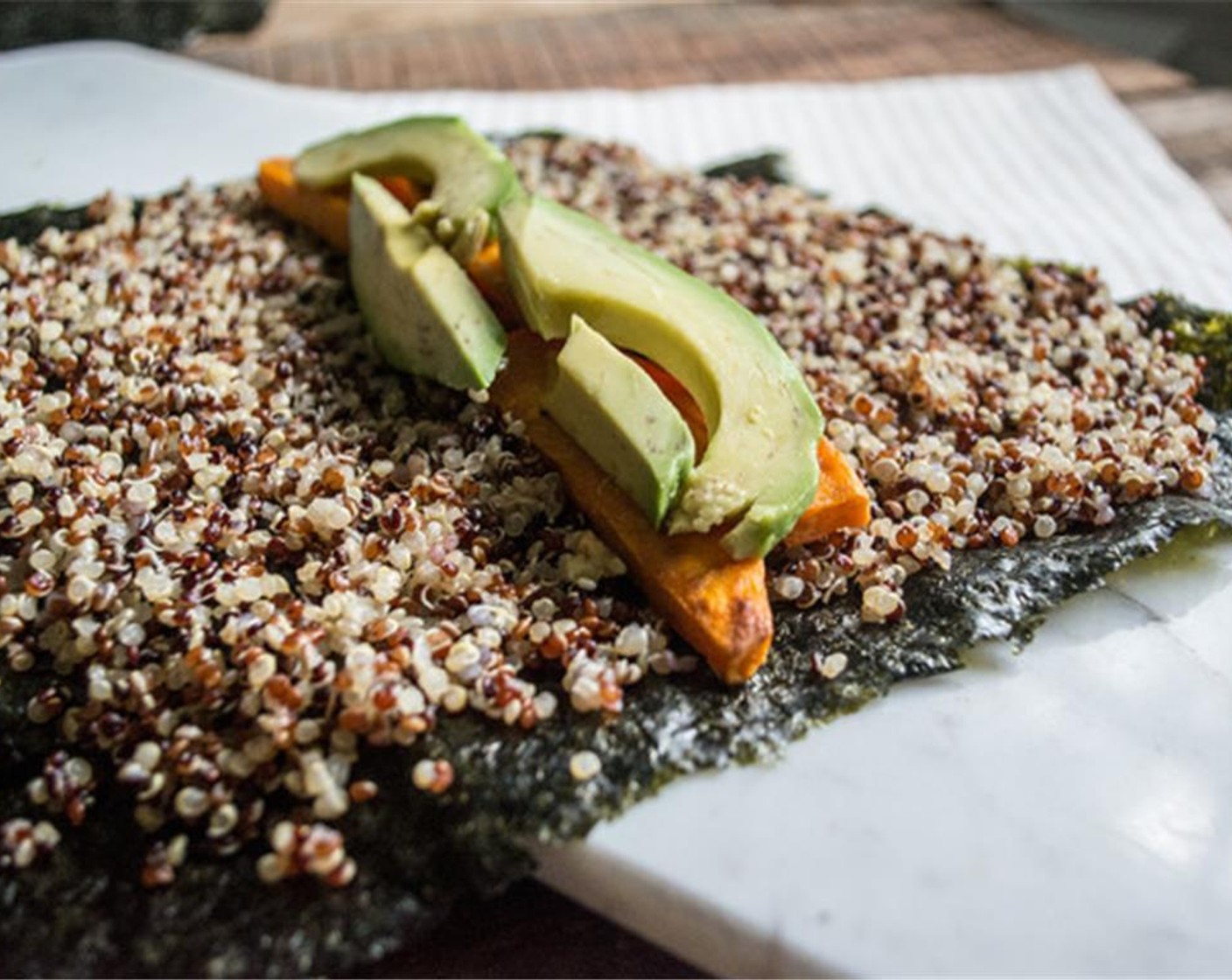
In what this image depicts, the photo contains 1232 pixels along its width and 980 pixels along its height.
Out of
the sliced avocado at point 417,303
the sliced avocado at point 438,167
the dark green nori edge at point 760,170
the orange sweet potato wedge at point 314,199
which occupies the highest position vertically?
the sliced avocado at point 438,167

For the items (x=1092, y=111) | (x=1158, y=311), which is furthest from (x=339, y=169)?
(x=1092, y=111)

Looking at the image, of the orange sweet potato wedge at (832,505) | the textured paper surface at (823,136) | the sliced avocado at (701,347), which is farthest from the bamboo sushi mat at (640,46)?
the orange sweet potato wedge at (832,505)

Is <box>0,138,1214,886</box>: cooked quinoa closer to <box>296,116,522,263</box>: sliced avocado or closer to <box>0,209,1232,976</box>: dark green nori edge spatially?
<box>0,209,1232,976</box>: dark green nori edge

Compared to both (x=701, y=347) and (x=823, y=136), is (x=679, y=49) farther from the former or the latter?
A: (x=701, y=347)

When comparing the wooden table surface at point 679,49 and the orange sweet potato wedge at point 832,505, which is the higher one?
the orange sweet potato wedge at point 832,505

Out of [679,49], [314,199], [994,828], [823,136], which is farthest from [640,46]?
[994,828]

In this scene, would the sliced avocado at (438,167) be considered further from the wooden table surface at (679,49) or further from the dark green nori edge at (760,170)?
the wooden table surface at (679,49)

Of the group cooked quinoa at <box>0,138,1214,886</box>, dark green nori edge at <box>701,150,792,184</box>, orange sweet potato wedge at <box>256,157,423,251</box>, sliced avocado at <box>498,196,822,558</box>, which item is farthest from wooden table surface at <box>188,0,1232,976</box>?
sliced avocado at <box>498,196,822,558</box>
